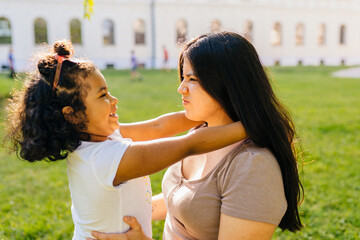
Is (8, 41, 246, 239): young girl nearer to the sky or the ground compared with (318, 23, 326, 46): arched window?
nearer to the sky

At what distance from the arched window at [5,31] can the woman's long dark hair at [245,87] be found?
34169 mm

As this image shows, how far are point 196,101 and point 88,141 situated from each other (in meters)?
0.58

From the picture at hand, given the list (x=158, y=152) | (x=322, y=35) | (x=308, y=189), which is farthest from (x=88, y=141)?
(x=322, y=35)

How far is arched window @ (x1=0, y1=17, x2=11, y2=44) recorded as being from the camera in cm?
3195

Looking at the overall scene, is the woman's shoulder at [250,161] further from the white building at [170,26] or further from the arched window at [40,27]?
the arched window at [40,27]

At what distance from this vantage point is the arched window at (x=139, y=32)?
34853mm

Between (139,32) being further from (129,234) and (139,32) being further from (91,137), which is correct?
(129,234)

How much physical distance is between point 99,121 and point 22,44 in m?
33.7

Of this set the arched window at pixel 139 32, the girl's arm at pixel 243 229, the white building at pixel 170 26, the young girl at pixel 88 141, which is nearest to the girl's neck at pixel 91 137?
the young girl at pixel 88 141

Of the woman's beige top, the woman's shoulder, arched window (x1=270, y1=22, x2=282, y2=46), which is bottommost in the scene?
arched window (x1=270, y1=22, x2=282, y2=46)

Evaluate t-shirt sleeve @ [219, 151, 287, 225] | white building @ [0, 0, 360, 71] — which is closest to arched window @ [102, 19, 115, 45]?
white building @ [0, 0, 360, 71]

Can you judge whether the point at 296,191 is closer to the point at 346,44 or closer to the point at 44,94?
the point at 44,94

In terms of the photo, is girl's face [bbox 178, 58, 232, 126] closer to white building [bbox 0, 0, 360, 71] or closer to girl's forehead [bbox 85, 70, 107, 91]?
girl's forehead [bbox 85, 70, 107, 91]

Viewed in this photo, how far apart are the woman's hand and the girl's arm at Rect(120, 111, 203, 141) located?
68 centimetres
